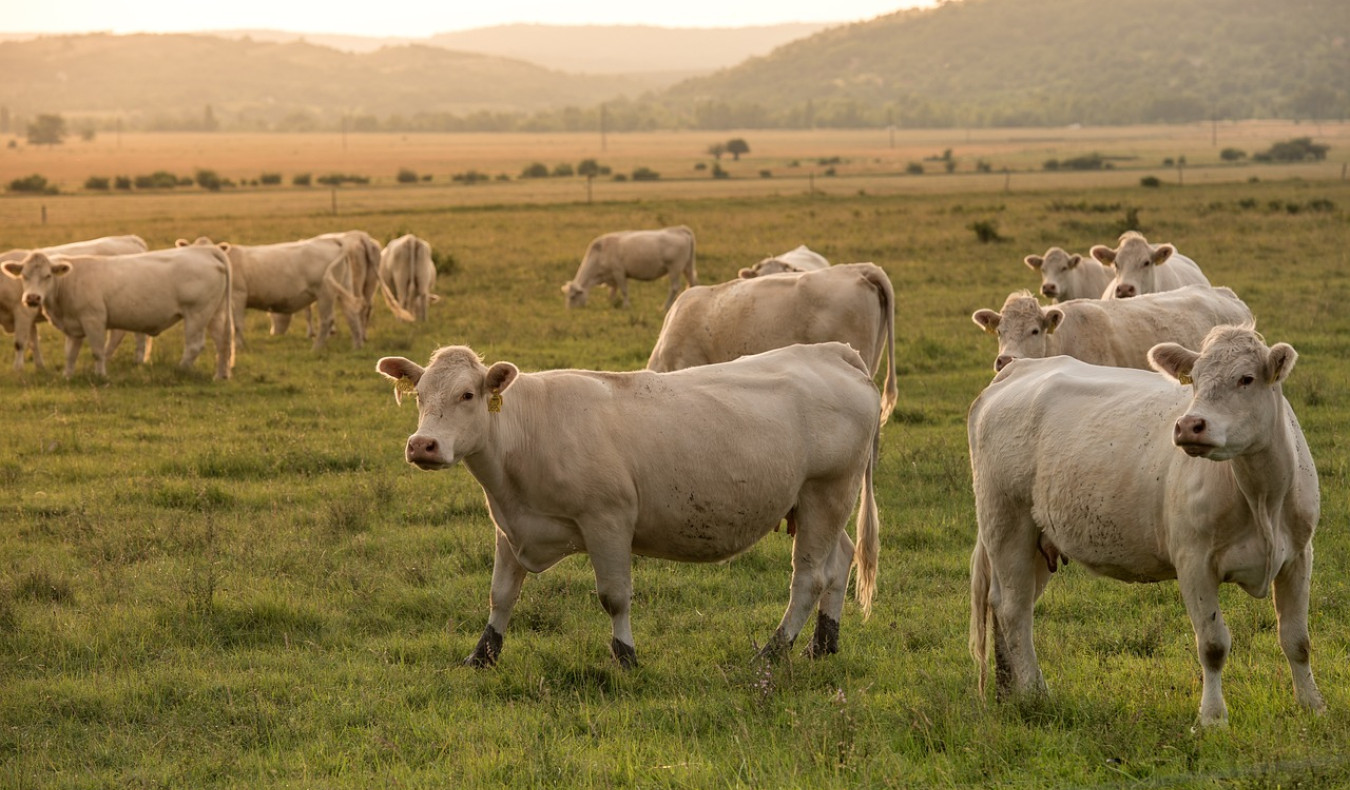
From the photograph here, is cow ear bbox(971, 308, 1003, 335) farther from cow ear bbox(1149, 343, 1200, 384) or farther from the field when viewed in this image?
cow ear bbox(1149, 343, 1200, 384)

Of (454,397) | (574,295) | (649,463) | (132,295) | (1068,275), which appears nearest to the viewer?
(454,397)

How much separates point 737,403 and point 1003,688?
2.16 metres

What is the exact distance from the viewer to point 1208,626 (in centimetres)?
543

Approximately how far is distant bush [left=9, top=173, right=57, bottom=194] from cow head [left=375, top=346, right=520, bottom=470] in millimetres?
62071

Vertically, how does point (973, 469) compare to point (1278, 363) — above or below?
below

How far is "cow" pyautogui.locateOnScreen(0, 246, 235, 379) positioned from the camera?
52.9ft

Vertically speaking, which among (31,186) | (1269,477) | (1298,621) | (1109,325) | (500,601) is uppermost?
(31,186)

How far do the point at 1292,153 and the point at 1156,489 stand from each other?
98.2 meters

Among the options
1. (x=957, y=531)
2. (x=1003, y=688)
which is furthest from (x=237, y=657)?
(x=957, y=531)

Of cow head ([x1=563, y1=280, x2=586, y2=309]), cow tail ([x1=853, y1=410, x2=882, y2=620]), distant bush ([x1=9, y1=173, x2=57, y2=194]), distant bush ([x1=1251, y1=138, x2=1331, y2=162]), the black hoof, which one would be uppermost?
distant bush ([x1=1251, y1=138, x2=1331, y2=162])

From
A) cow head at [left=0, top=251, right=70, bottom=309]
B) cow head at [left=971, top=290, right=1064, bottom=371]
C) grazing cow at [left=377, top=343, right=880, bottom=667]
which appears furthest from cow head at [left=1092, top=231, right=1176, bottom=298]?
cow head at [left=0, top=251, right=70, bottom=309]

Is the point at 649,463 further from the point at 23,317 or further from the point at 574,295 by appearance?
the point at 574,295

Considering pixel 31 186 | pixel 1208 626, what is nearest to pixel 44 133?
pixel 31 186

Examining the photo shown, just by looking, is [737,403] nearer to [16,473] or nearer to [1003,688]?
[1003,688]
